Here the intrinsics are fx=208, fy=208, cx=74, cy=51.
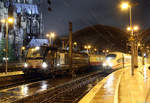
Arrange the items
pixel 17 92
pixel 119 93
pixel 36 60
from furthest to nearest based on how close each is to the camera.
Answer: pixel 36 60, pixel 17 92, pixel 119 93

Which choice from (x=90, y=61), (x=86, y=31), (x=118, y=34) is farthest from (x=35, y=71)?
(x=86, y=31)

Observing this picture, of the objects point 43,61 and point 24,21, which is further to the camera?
point 24,21

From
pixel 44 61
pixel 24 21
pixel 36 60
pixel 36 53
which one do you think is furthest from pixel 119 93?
pixel 24 21

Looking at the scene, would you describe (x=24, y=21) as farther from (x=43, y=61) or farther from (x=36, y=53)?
(x=43, y=61)

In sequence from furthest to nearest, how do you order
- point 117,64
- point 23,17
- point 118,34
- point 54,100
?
point 118,34 < point 23,17 < point 117,64 < point 54,100

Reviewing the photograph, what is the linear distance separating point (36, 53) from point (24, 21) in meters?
98.9

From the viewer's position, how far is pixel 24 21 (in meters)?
117

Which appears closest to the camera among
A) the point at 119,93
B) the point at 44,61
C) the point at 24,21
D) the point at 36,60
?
the point at 119,93

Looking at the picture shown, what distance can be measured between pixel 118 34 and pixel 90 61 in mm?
89363

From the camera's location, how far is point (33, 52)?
23.2 meters

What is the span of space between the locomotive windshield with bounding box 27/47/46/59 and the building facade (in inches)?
2920

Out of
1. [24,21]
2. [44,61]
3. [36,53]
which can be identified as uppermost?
[24,21]

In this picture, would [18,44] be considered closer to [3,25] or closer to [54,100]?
[3,25]

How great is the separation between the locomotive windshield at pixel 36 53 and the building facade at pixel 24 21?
74.2 meters
